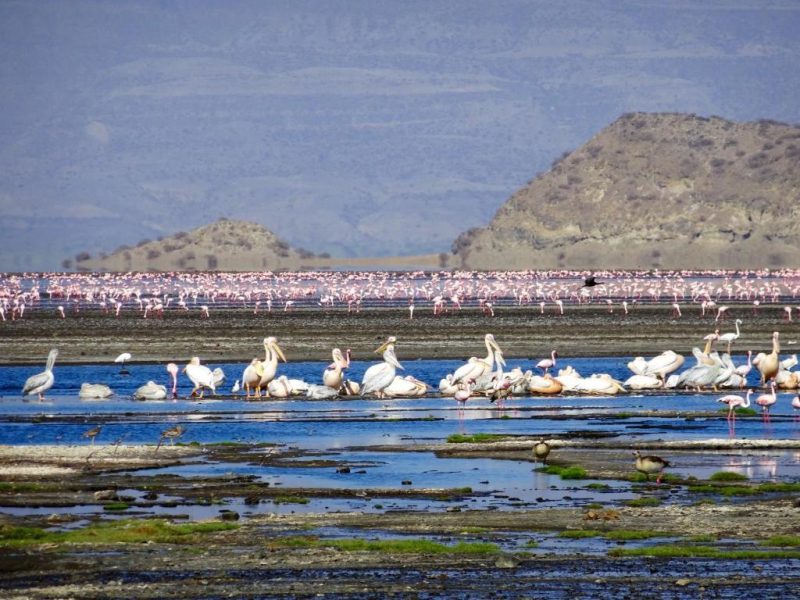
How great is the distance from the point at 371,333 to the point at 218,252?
4998 inches

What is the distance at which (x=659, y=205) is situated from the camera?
162 metres

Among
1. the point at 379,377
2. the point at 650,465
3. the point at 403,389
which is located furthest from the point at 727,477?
the point at 403,389

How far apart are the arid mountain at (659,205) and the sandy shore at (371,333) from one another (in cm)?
9581

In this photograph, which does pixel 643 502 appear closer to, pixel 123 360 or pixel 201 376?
pixel 201 376

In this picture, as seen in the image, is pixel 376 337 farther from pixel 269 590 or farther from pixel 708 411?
pixel 269 590

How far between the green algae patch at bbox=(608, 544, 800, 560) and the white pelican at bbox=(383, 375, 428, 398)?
16.7 metres

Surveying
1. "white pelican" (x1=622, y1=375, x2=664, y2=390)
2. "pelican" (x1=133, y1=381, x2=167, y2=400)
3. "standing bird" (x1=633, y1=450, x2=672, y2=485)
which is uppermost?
"white pelican" (x1=622, y1=375, x2=664, y2=390)

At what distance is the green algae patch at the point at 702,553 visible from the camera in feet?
44.5

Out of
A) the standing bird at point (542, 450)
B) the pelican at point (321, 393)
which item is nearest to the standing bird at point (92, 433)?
the standing bird at point (542, 450)

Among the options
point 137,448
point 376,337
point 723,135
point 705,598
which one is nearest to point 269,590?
point 705,598

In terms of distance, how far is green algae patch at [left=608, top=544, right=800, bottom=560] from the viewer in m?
13.6

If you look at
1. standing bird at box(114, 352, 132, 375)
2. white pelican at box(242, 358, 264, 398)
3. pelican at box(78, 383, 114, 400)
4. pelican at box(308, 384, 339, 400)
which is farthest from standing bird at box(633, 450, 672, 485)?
standing bird at box(114, 352, 132, 375)

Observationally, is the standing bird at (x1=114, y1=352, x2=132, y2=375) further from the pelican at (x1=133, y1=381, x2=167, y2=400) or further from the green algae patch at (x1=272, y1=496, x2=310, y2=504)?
the green algae patch at (x1=272, y1=496, x2=310, y2=504)

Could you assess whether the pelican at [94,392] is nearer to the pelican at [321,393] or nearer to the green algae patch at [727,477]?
the pelican at [321,393]
